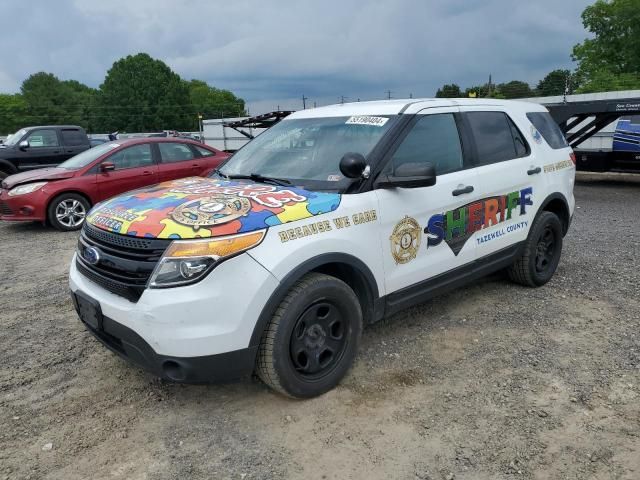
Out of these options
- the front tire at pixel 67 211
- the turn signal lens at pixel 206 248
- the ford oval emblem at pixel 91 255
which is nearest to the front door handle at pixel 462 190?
the turn signal lens at pixel 206 248

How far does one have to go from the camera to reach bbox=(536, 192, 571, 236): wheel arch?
4.77 m

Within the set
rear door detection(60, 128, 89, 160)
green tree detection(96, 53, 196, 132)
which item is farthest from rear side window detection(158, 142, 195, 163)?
green tree detection(96, 53, 196, 132)

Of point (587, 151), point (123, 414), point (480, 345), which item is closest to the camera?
point (123, 414)

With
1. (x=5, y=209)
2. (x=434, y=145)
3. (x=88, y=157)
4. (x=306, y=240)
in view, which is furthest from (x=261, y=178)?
(x=5, y=209)

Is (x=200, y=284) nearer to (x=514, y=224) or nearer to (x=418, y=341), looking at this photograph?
(x=418, y=341)

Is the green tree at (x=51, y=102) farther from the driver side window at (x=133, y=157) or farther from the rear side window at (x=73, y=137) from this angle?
the driver side window at (x=133, y=157)

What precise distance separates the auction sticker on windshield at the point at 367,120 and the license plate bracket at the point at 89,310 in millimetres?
2106

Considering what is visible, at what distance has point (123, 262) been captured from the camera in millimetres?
2738

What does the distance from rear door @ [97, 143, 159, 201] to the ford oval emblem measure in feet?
18.6

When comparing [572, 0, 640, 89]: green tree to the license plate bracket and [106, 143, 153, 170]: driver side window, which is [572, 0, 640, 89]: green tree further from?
the license plate bracket

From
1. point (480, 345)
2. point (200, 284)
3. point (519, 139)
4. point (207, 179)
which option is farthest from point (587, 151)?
point (200, 284)

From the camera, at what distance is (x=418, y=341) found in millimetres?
3893

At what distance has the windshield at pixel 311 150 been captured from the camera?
11.1 feet

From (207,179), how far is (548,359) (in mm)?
2806
